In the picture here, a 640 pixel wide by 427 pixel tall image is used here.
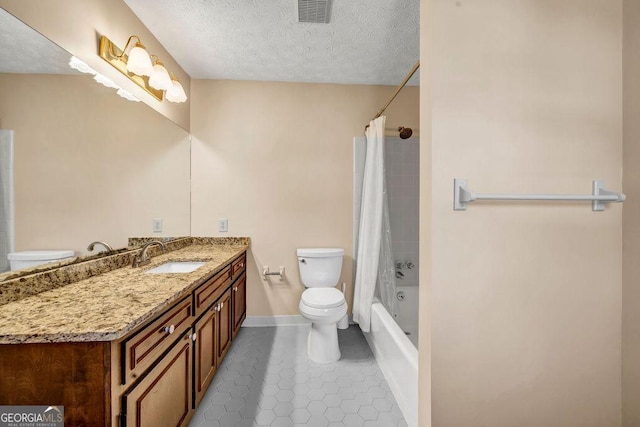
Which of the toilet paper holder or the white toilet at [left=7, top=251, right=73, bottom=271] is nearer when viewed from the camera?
the white toilet at [left=7, top=251, right=73, bottom=271]

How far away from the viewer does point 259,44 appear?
1941 mm

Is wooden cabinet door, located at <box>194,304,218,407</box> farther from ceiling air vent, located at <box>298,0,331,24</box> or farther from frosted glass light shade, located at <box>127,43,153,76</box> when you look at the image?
ceiling air vent, located at <box>298,0,331,24</box>

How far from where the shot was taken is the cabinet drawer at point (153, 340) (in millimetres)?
852

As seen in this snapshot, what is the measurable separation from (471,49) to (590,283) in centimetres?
97

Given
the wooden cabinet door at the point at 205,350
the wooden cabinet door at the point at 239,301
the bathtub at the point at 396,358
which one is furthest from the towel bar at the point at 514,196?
the wooden cabinet door at the point at 239,301

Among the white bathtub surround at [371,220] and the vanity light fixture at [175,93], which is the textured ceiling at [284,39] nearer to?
the vanity light fixture at [175,93]

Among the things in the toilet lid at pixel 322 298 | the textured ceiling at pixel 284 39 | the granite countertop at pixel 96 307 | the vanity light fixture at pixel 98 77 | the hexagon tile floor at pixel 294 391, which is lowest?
the hexagon tile floor at pixel 294 391

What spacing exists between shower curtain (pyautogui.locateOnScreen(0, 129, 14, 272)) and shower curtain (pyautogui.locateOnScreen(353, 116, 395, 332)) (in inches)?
81.2

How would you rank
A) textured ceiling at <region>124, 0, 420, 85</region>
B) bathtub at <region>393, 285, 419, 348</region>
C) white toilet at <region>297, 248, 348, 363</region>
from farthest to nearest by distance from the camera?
bathtub at <region>393, 285, 419, 348</region> < white toilet at <region>297, 248, 348, 363</region> < textured ceiling at <region>124, 0, 420, 85</region>

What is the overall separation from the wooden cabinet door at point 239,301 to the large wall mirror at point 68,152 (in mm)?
806

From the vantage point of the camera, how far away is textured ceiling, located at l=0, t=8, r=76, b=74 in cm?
98

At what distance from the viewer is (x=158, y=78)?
5.77 ft

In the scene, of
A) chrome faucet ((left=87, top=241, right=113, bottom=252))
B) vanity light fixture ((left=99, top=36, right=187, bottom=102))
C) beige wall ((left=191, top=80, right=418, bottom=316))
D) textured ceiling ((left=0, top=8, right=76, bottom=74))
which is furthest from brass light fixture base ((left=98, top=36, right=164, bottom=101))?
chrome faucet ((left=87, top=241, right=113, bottom=252))

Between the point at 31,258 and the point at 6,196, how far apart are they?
0.94 feet
